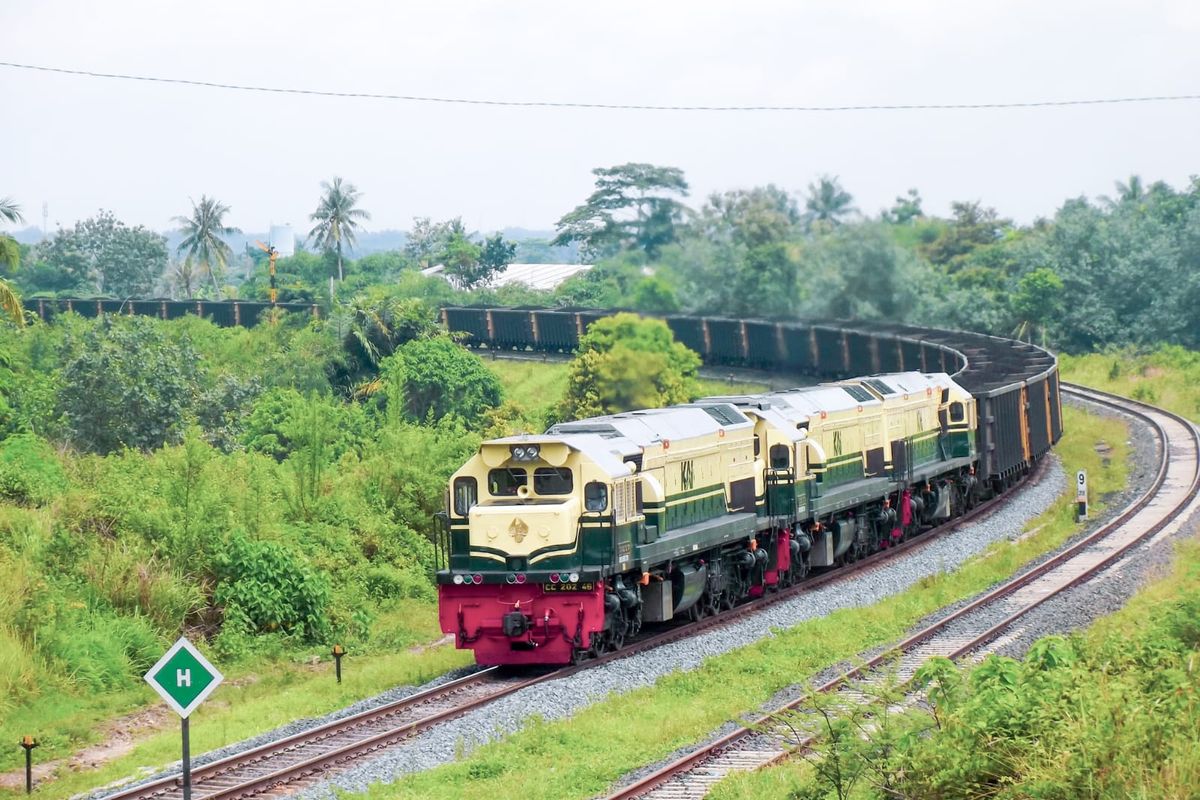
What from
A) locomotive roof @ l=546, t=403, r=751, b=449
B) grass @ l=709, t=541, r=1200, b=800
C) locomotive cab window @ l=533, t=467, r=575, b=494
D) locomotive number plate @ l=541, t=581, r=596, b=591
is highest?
locomotive roof @ l=546, t=403, r=751, b=449

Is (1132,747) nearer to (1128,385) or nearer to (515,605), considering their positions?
(515,605)

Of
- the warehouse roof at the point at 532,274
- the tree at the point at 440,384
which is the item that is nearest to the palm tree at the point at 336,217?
the warehouse roof at the point at 532,274

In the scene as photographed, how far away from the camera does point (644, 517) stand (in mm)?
18859

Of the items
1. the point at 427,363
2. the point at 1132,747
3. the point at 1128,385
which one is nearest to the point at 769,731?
the point at 1132,747

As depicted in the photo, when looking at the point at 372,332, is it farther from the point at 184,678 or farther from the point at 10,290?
the point at 184,678

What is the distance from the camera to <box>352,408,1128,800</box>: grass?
1298 cm

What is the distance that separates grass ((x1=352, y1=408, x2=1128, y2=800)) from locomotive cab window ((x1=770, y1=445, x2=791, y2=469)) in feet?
8.78

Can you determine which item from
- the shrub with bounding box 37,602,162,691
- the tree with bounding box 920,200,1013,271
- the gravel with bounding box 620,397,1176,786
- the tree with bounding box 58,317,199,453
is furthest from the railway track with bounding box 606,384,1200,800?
the tree with bounding box 920,200,1013,271

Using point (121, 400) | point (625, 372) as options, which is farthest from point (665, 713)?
point (121, 400)

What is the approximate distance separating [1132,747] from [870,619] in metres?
11.5

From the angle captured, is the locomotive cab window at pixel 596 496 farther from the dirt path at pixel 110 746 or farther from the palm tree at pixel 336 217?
the palm tree at pixel 336 217

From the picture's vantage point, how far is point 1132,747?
939 centimetres

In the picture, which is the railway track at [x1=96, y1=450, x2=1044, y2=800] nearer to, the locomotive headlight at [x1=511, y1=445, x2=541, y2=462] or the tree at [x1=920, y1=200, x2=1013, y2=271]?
the locomotive headlight at [x1=511, y1=445, x2=541, y2=462]

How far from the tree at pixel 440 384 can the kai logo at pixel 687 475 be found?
79.2 feet
